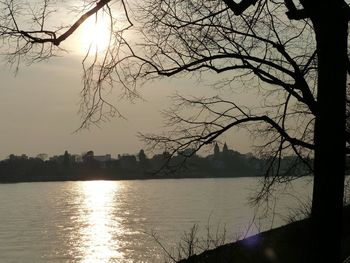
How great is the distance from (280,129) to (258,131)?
2.03 meters

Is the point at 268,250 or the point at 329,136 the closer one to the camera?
the point at 329,136

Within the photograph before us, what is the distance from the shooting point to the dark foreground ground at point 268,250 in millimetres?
11480

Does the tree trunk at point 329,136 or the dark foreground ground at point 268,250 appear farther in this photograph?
the dark foreground ground at point 268,250

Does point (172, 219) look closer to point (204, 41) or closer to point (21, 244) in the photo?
point (21, 244)

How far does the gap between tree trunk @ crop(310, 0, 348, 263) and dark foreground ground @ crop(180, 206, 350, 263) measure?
5706mm

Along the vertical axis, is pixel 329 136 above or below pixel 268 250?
above

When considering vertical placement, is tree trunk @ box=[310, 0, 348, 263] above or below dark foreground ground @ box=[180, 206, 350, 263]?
above

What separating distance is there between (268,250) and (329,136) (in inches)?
331

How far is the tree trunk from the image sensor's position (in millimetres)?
4934

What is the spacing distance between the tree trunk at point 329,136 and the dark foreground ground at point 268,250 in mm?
5706

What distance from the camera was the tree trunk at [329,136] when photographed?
493 cm

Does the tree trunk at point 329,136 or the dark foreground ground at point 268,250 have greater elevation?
the tree trunk at point 329,136

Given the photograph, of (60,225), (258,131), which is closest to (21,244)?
(60,225)

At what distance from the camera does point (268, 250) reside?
12875 millimetres
